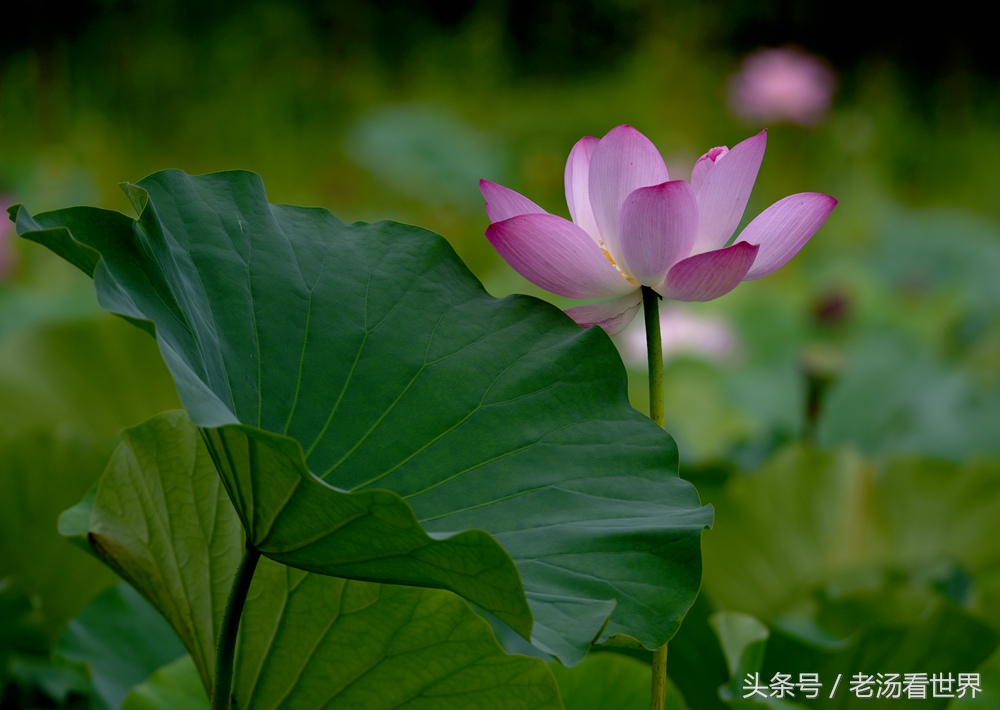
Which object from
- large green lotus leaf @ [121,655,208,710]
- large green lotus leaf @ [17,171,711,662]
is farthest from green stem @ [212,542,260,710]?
large green lotus leaf @ [121,655,208,710]

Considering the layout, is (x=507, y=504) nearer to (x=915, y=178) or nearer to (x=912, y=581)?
(x=912, y=581)

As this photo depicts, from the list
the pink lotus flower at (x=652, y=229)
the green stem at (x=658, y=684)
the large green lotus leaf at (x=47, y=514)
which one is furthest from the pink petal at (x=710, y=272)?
the large green lotus leaf at (x=47, y=514)

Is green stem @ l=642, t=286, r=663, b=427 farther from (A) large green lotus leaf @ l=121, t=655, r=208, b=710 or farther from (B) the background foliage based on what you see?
(A) large green lotus leaf @ l=121, t=655, r=208, b=710

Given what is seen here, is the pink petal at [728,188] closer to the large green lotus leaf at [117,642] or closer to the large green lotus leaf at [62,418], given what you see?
the large green lotus leaf at [117,642]

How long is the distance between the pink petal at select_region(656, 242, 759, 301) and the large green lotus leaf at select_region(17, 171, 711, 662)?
0.19 feet

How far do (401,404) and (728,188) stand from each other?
22 cm

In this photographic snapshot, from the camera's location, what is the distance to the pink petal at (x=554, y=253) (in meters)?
0.47

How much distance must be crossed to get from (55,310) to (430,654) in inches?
53.7

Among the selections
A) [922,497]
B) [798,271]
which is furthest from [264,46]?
[922,497]

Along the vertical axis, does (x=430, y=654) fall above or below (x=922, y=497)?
above

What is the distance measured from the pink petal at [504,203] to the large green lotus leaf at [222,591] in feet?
0.72

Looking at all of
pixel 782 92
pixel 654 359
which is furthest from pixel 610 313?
pixel 782 92

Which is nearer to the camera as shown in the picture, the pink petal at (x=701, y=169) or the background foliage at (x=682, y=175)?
the pink petal at (x=701, y=169)

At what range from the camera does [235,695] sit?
1.76ft
